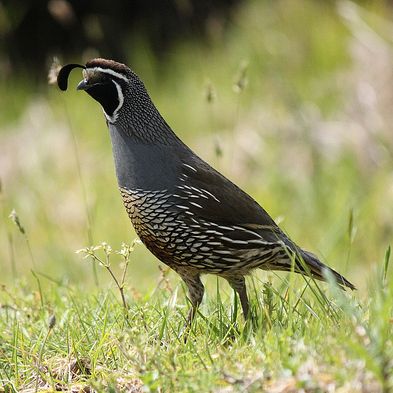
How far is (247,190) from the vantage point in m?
8.05

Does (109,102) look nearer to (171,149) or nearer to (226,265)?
(171,149)

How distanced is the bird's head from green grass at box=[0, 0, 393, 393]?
0.57m

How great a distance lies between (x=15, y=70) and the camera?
1053 centimetres

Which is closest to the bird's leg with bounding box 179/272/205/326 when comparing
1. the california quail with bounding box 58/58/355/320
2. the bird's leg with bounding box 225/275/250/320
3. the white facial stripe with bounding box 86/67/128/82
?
the california quail with bounding box 58/58/355/320

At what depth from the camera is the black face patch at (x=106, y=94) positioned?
4.02 meters

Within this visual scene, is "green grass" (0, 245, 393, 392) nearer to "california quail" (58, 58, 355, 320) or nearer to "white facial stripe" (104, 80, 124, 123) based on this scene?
"california quail" (58, 58, 355, 320)

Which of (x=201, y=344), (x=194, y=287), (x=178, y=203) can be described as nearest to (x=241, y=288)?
(x=194, y=287)

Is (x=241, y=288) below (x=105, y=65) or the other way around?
below

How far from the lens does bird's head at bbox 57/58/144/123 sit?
3.99 m

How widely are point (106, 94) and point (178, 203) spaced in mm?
575

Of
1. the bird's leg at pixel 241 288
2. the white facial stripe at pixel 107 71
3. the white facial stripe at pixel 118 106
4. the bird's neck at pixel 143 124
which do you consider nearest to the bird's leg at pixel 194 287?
the bird's leg at pixel 241 288

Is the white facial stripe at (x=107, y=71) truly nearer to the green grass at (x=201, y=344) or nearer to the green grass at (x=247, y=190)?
the green grass at (x=247, y=190)

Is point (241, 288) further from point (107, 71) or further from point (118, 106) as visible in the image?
point (107, 71)

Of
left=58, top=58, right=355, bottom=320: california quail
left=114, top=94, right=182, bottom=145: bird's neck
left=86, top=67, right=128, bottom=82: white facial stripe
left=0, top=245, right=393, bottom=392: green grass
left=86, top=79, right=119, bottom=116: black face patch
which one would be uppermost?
left=86, top=67, right=128, bottom=82: white facial stripe
